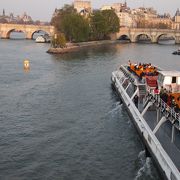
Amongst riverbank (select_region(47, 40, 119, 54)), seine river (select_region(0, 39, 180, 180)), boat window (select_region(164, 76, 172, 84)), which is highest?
boat window (select_region(164, 76, 172, 84))

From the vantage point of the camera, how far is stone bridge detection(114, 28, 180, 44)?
101037 mm

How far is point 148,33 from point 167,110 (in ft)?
296

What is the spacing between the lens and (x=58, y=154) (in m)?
17.9

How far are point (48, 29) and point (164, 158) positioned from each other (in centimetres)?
9764

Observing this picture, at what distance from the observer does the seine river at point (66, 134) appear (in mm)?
16156

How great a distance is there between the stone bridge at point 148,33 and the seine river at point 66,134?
6686cm

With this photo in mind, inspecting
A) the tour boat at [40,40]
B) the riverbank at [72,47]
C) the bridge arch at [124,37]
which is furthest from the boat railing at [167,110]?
the bridge arch at [124,37]

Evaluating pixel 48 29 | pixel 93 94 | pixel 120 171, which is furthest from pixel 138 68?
pixel 48 29

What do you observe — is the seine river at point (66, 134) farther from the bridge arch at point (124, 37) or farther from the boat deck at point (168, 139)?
the bridge arch at point (124, 37)

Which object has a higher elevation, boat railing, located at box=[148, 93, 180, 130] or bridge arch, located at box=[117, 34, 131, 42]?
boat railing, located at box=[148, 93, 180, 130]

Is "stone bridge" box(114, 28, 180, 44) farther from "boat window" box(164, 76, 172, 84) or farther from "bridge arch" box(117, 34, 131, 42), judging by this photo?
"boat window" box(164, 76, 172, 84)

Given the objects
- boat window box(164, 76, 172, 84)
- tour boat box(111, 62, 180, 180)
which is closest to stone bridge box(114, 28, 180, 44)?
tour boat box(111, 62, 180, 180)

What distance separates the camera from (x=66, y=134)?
20609 millimetres

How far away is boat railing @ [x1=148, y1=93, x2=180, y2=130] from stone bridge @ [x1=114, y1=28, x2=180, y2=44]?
3326 inches
